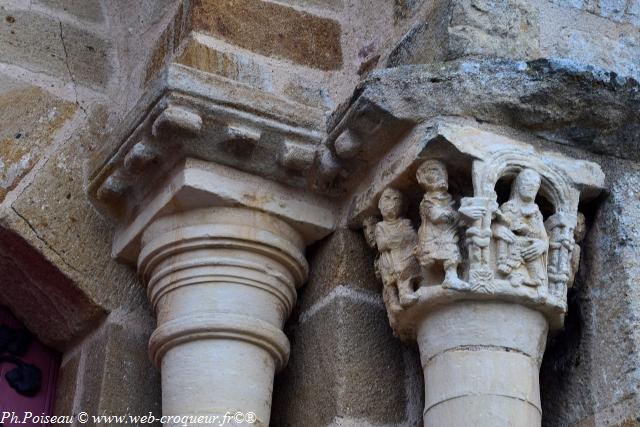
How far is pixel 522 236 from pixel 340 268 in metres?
0.42

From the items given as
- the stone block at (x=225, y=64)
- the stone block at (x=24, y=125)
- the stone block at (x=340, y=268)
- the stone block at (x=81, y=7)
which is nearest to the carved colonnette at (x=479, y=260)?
the stone block at (x=340, y=268)

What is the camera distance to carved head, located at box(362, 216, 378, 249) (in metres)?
2.50

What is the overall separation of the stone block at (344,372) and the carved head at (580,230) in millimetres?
386

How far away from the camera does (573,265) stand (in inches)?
92.9

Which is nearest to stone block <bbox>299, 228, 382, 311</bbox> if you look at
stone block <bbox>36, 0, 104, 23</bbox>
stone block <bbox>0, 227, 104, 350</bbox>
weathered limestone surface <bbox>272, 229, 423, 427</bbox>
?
weathered limestone surface <bbox>272, 229, 423, 427</bbox>

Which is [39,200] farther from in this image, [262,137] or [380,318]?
[380,318]

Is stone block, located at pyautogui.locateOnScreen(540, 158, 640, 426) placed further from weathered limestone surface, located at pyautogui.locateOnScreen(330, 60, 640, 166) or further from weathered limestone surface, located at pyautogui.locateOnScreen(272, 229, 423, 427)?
weathered limestone surface, located at pyautogui.locateOnScreen(272, 229, 423, 427)

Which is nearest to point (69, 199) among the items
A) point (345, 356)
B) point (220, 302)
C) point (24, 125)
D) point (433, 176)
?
point (24, 125)

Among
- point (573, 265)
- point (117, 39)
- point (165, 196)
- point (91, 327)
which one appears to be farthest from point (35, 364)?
point (573, 265)

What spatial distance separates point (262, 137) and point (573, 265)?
0.66m

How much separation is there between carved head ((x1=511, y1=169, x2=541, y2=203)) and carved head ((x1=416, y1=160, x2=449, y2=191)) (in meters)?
0.13

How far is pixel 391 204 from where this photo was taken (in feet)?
7.97

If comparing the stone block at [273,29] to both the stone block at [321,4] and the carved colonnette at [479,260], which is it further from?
the carved colonnette at [479,260]

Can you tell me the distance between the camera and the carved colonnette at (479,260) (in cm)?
221
